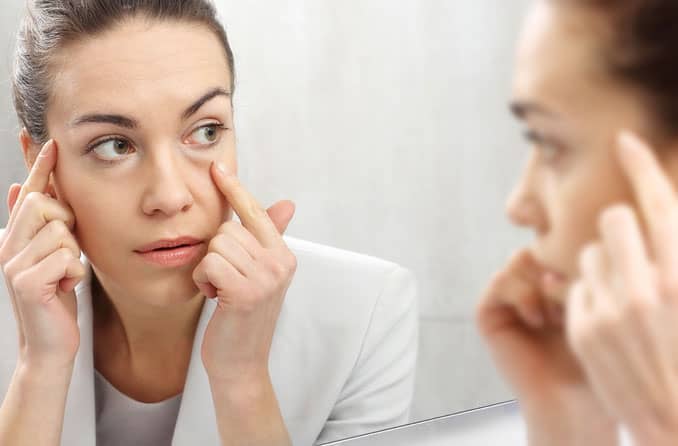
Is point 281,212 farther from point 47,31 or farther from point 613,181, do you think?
point 613,181

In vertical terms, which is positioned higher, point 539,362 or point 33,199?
point 33,199

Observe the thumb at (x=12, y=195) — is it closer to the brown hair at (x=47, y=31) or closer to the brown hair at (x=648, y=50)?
the brown hair at (x=47, y=31)

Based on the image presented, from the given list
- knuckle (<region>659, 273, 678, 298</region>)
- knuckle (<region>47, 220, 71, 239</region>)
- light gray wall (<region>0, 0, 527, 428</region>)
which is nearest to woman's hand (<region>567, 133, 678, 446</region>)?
knuckle (<region>659, 273, 678, 298</region>)

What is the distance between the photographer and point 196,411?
557 millimetres

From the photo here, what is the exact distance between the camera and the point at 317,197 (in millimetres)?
541

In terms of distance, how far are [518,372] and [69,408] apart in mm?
298

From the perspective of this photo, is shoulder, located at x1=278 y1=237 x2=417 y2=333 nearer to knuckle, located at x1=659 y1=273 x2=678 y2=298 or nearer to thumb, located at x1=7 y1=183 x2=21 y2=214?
thumb, located at x1=7 y1=183 x2=21 y2=214

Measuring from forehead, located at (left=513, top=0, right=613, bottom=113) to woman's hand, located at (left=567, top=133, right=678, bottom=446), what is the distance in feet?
Answer: 0.07

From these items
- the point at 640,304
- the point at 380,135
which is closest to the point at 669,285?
the point at 640,304

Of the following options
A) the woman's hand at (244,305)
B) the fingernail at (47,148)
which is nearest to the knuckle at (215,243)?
the woman's hand at (244,305)

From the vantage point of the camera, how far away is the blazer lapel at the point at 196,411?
1.81 ft

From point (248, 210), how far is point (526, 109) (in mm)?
246

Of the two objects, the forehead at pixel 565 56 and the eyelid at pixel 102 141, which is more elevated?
the eyelid at pixel 102 141

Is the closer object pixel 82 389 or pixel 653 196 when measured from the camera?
pixel 653 196
